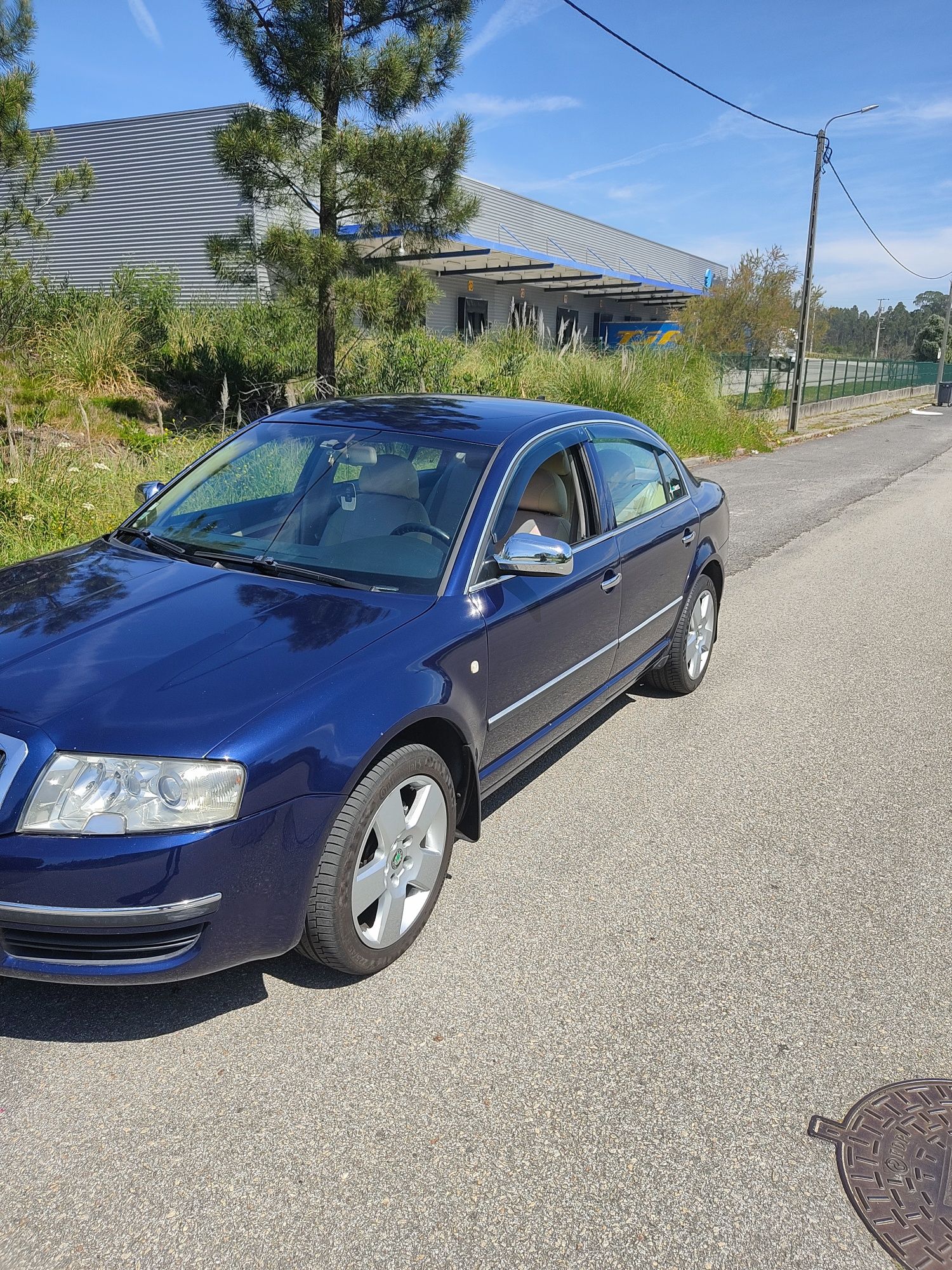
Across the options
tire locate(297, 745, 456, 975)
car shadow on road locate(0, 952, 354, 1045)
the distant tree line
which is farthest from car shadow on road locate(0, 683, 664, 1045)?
the distant tree line

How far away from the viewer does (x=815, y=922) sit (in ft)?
11.2

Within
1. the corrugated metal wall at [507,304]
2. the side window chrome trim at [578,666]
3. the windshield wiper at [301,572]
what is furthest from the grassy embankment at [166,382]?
the corrugated metal wall at [507,304]

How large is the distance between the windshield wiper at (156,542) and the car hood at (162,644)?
0.24ft

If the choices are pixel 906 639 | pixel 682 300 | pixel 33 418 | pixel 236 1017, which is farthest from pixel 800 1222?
pixel 682 300

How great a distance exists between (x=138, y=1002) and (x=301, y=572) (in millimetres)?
1461

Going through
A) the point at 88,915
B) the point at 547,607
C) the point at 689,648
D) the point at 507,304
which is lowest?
the point at 689,648

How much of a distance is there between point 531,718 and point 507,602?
20.9 inches

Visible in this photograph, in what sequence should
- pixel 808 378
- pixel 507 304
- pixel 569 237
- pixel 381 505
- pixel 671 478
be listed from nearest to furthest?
pixel 381 505, pixel 671 478, pixel 808 378, pixel 507 304, pixel 569 237

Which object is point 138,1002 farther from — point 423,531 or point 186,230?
point 186,230

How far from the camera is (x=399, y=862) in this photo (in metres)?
2.99

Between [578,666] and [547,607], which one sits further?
[578,666]

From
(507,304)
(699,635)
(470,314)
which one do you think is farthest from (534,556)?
(507,304)

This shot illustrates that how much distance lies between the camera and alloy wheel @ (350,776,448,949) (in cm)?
286

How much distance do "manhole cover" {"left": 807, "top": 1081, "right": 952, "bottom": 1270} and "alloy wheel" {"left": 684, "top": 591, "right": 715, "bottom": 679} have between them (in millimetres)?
3077
